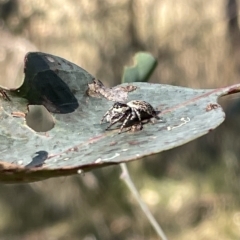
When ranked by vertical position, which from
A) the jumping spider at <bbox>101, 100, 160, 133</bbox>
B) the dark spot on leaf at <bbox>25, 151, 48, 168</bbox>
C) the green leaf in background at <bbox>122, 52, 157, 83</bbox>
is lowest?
the green leaf in background at <bbox>122, 52, 157, 83</bbox>

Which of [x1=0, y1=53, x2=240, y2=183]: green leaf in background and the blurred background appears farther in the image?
the blurred background

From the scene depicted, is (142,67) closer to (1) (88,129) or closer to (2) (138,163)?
(1) (88,129)

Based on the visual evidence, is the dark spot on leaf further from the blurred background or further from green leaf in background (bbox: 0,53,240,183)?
the blurred background

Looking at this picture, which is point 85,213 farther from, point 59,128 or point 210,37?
point 59,128

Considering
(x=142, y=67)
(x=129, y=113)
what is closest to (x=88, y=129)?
(x=129, y=113)

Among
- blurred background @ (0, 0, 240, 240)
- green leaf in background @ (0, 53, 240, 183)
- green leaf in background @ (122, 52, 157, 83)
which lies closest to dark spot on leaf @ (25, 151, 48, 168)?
green leaf in background @ (0, 53, 240, 183)

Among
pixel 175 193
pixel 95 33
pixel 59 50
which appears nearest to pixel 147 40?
pixel 95 33

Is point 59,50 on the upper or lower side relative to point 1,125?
lower

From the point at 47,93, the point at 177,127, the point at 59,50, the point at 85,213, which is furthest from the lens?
the point at 85,213
